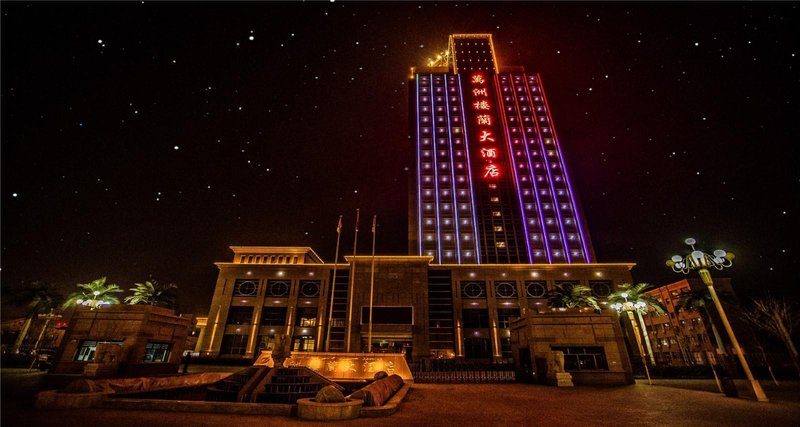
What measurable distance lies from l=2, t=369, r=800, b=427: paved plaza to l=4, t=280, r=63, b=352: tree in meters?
35.7

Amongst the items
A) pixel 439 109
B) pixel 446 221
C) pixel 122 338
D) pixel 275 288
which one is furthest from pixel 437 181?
pixel 122 338

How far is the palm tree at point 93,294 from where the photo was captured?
114 feet

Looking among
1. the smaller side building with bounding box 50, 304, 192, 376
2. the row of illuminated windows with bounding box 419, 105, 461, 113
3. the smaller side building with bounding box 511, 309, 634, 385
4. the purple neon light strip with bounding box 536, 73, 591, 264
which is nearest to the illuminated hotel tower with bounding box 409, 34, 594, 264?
the row of illuminated windows with bounding box 419, 105, 461, 113

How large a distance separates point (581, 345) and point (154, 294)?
43.9 metres

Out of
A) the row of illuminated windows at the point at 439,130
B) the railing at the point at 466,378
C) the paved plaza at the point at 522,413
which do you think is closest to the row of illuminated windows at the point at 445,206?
the row of illuminated windows at the point at 439,130

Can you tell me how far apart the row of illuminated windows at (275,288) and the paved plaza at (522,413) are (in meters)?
40.7

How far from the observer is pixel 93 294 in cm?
3488

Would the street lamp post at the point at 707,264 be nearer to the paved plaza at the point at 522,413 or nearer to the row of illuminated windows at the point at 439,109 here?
the paved plaza at the point at 522,413

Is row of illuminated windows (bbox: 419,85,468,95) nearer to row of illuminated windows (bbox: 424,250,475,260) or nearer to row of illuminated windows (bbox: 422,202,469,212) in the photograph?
row of illuminated windows (bbox: 422,202,469,212)

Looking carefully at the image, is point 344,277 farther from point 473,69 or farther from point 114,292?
point 473,69

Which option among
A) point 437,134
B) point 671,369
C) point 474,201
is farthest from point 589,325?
point 437,134

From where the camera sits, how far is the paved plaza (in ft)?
27.5

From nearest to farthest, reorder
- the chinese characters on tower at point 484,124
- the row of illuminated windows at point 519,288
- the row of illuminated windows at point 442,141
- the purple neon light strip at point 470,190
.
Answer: the row of illuminated windows at point 519,288
the purple neon light strip at point 470,190
the chinese characters on tower at point 484,124
the row of illuminated windows at point 442,141

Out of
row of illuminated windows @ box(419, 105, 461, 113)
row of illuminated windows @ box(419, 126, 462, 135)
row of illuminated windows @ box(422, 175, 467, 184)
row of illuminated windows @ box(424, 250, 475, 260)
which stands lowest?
row of illuminated windows @ box(424, 250, 475, 260)
